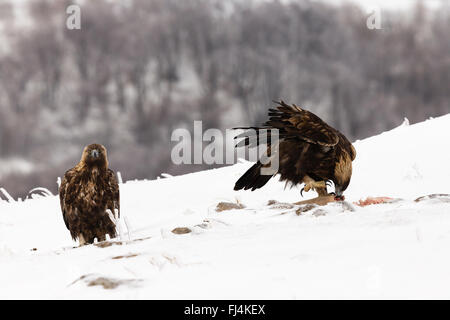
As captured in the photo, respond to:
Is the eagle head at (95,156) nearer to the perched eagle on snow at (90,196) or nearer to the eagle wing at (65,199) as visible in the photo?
the perched eagle on snow at (90,196)

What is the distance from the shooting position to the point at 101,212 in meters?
5.02

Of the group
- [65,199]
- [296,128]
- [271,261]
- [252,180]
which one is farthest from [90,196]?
[271,261]

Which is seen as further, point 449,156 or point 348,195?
point 449,156

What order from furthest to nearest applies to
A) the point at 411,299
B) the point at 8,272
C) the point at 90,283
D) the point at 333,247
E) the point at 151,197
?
the point at 151,197 → the point at 8,272 → the point at 333,247 → the point at 90,283 → the point at 411,299

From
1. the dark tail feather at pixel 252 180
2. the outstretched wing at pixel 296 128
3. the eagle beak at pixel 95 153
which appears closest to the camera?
the outstretched wing at pixel 296 128

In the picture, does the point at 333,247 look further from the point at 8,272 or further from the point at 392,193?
the point at 392,193

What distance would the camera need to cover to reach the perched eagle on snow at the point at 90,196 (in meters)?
5.00

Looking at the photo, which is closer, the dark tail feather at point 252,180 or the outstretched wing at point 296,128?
the outstretched wing at point 296,128

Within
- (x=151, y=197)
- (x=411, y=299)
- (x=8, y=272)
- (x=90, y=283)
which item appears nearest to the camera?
(x=411, y=299)

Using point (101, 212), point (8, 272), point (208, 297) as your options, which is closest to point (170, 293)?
point (208, 297)

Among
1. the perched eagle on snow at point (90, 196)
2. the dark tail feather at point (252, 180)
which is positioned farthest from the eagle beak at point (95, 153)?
the dark tail feather at point (252, 180)

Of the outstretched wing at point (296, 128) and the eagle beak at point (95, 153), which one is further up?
the outstretched wing at point (296, 128)
